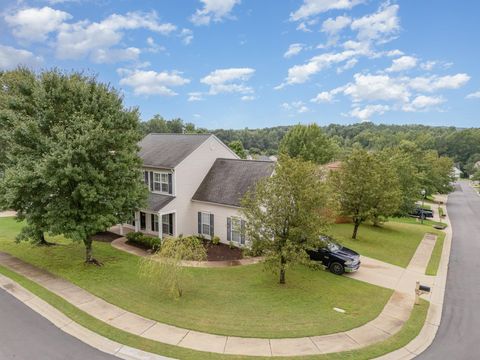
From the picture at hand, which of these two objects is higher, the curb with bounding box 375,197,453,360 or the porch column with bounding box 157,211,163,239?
Result: the porch column with bounding box 157,211,163,239

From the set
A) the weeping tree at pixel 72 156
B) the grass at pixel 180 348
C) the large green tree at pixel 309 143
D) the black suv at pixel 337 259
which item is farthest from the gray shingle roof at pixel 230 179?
the large green tree at pixel 309 143

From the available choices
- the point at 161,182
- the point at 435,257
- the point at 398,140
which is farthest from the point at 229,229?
the point at 398,140

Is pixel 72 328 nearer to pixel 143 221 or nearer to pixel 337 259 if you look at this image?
pixel 337 259

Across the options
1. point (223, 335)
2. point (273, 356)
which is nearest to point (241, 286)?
point (223, 335)

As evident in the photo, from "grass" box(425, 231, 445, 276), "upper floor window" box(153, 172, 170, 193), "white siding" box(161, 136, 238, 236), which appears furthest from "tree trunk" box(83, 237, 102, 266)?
"grass" box(425, 231, 445, 276)

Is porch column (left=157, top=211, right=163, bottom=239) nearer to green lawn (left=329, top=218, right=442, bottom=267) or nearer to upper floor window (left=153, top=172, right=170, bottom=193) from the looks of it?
upper floor window (left=153, top=172, right=170, bottom=193)

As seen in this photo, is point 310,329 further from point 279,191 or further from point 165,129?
point 165,129
